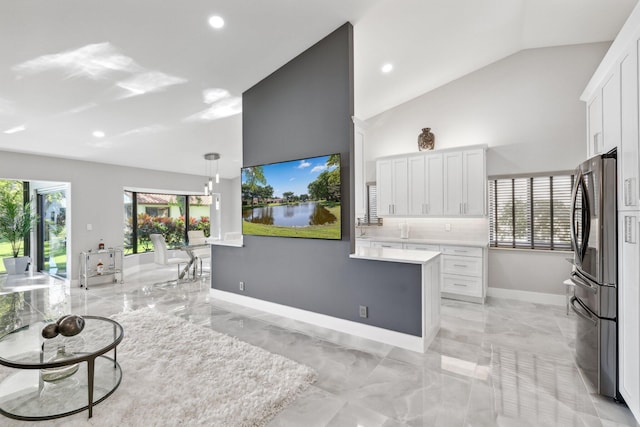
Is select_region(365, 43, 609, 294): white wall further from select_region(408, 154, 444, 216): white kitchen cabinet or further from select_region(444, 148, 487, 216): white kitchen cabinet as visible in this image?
select_region(408, 154, 444, 216): white kitchen cabinet

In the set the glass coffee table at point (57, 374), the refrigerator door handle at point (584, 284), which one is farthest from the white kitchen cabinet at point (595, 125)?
the glass coffee table at point (57, 374)

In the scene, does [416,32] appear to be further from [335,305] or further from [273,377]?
[273,377]

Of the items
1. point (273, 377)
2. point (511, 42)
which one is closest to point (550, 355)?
point (273, 377)

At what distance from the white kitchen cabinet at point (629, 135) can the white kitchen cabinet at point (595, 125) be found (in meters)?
0.48

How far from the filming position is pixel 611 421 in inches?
76.7

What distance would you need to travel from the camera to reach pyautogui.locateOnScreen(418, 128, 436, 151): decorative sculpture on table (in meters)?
5.18

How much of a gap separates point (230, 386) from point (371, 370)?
1.16m

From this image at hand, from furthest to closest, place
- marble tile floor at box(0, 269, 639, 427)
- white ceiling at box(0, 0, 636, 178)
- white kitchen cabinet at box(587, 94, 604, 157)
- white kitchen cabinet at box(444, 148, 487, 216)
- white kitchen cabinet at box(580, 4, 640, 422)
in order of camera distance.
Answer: white kitchen cabinet at box(444, 148, 487, 216) → white ceiling at box(0, 0, 636, 178) → white kitchen cabinet at box(587, 94, 604, 157) → marble tile floor at box(0, 269, 639, 427) → white kitchen cabinet at box(580, 4, 640, 422)

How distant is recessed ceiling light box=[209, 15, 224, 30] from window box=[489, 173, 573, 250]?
172 inches

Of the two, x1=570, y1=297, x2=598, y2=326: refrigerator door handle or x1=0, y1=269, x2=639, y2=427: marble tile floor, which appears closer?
x1=0, y1=269, x2=639, y2=427: marble tile floor

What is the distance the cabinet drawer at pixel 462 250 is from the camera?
4.43 metres

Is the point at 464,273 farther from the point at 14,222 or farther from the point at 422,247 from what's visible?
the point at 14,222

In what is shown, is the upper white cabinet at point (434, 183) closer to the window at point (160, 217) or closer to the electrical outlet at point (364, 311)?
the electrical outlet at point (364, 311)

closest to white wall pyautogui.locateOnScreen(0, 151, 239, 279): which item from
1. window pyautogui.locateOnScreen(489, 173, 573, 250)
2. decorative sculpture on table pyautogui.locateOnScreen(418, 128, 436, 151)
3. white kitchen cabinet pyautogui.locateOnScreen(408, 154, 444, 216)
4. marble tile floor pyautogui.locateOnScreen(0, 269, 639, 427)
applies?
marble tile floor pyautogui.locateOnScreen(0, 269, 639, 427)
